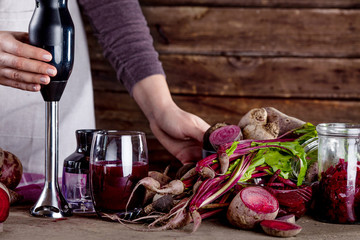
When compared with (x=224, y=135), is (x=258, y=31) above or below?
above

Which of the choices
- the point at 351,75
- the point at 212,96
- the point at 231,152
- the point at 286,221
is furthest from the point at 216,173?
the point at 351,75

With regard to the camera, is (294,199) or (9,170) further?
(9,170)

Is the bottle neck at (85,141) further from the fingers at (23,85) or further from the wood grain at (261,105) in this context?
the wood grain at (261,105)

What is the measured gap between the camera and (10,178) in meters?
1.15

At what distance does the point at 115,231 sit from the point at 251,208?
0.27 m

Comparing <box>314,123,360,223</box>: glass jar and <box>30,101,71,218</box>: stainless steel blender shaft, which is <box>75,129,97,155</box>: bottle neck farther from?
<box>314,123,360,223</box>: glass jar

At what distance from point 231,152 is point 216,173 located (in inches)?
2.6

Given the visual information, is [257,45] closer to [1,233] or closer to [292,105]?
[292,105]

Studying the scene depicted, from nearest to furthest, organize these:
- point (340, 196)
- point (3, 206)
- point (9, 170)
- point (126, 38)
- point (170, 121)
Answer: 1. point (3, 206)
2. point (340, 196)
3. point (9, 170)
4. point (170, 121)
5. point (126, 38)

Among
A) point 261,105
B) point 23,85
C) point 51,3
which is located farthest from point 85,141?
point 261,105

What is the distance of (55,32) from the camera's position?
93 centimetres

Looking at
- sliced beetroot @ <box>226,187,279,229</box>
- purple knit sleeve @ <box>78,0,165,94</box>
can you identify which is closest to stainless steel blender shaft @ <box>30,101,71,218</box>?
sliced beetroot @ <box>226,187,279,229</box>

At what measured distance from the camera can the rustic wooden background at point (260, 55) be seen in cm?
209

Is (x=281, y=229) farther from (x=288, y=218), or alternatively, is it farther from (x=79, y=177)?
(x=79, y=177)
